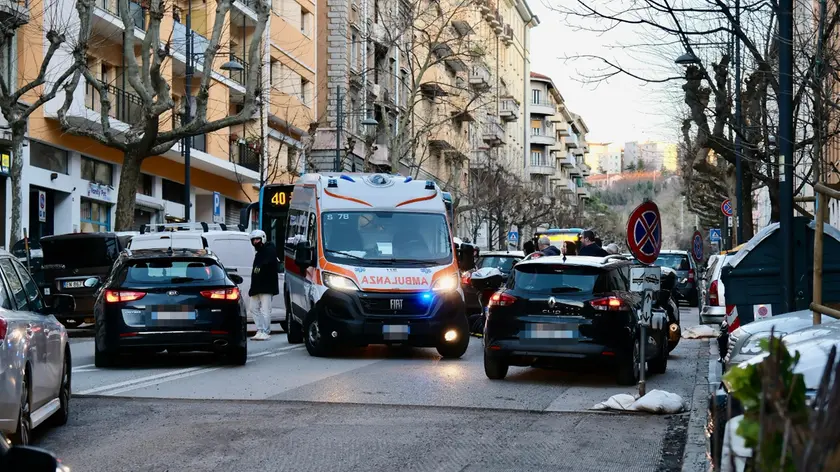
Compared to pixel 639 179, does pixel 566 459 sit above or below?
below

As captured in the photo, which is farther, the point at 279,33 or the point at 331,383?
the point at 279,33

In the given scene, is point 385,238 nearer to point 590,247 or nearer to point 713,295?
point 590,247

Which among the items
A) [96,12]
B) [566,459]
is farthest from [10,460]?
[96,12]

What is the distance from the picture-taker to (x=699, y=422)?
10.6 meters

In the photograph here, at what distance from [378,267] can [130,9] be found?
16957 millimetres

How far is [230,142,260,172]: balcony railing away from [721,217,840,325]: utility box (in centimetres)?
3314

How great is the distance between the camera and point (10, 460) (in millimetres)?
3086

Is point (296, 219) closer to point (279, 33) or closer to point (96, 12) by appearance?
point (96, 12)

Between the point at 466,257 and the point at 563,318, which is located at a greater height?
the point at 466,257

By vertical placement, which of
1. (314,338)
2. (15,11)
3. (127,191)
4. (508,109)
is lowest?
(314,338)

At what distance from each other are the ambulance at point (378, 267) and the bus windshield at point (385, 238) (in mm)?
14

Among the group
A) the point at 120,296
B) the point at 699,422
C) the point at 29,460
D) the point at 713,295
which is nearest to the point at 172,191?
the point at 713,295

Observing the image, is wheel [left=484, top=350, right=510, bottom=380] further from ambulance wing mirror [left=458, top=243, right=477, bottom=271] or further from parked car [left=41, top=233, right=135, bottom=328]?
parked car [left=41, top=233, right=135, bottom=328]

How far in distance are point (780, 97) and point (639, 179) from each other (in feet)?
535
